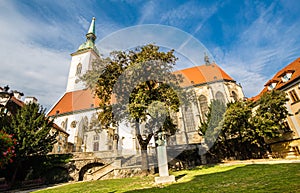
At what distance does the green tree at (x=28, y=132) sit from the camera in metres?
14.7

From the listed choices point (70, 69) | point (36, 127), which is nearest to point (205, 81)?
point (36, 127)

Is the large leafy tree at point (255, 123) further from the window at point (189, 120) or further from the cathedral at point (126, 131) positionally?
the window at point (189, 120)

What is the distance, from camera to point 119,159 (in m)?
17.0

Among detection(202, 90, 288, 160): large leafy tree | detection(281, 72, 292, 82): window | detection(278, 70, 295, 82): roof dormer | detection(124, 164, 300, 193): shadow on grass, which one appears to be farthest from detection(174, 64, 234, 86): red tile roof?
detection(124, 164, 300, 193): shadow on grass

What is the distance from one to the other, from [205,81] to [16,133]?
2613cm

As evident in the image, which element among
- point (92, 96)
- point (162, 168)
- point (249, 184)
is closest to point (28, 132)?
point (162, 168)

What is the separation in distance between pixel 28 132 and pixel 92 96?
18.6m

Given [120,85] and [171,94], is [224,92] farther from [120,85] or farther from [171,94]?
[120,85]

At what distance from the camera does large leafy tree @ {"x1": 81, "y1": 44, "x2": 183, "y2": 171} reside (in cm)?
1159

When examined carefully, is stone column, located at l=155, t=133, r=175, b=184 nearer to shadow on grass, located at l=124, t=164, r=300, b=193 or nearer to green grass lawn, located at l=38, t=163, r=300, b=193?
green grass lawn, located at l=38, t=163, r=300, b=193

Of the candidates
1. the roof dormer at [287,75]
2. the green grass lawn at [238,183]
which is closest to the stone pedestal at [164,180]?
the green grass lawn at [238,183]

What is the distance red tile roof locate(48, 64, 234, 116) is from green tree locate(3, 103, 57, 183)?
12694mm

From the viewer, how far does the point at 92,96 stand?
33.5 m

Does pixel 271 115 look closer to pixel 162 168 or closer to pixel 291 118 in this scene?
pixel 291 118
